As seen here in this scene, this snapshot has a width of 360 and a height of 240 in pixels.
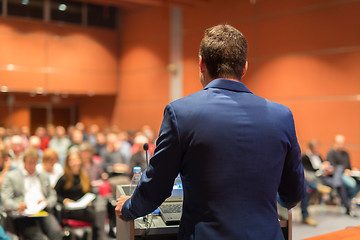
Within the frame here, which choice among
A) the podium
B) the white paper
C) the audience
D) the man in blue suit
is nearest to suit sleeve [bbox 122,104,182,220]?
the man in blue suit

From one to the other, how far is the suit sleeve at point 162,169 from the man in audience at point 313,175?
16.3ft

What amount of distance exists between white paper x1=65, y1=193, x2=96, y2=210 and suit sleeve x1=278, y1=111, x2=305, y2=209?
3.13 meters

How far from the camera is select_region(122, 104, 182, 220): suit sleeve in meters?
1.31

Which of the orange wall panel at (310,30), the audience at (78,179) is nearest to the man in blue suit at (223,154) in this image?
the audience at (78,179)

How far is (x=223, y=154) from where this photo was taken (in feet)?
4.23

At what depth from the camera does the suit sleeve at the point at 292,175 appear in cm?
142

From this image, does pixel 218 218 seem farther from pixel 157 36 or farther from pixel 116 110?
pixel 116 110

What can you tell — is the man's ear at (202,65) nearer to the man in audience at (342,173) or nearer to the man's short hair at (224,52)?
the man's short hair at (224,52)

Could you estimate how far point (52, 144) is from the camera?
866 cm

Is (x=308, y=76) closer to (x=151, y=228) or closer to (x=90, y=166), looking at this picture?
(x=90, y=166)

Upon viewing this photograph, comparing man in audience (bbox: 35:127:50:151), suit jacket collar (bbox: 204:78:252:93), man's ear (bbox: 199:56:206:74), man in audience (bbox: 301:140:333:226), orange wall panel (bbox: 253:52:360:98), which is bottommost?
man in audience (bbox: 301:140:333:226)

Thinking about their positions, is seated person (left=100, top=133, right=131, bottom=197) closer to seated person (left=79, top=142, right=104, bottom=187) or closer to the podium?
seated person (left=79, top=142, right=104, bottom=187)

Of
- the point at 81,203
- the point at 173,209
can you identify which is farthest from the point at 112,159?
the point at 173,209

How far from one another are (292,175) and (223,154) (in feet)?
1.05
